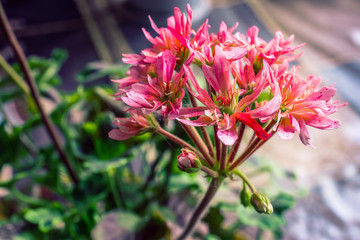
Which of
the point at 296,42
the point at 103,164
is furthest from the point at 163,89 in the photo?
the point at 296,42

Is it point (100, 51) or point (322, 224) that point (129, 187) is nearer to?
point (322, 224)

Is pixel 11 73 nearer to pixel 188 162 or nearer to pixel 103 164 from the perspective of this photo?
pixel 103 164

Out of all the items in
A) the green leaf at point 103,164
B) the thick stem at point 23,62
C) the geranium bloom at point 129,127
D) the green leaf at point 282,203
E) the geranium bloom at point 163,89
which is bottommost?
the green leaf at point 282,203

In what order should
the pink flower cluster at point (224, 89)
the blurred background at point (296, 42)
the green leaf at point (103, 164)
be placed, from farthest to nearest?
1. the blurred background at point (296, 42)
2. the green leaf at point (103, 164)
3. the pink flower cluster at point (224, 89)

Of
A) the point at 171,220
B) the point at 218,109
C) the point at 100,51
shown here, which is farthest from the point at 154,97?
the point at 100,51

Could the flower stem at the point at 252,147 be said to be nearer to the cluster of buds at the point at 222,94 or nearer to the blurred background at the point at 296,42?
the cluster of buds at the point at 222,94

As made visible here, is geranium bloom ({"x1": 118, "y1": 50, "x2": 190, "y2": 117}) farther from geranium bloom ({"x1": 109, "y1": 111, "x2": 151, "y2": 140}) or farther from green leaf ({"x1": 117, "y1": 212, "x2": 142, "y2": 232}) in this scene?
green leaf ({"x1": 117, "y1": 212, "x2": 142, "y2": 232})

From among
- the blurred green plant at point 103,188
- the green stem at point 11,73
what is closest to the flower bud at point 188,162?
the blurred green plant at point 103,188

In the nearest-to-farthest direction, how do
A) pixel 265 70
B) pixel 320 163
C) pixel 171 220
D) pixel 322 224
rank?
pixel 265 70, pixel 171 220, pixel 322 224, pixel 320 163
